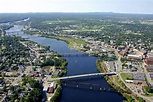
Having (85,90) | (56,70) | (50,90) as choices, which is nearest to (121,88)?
(85,90)

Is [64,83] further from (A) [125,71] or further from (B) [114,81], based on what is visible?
(A) [125,71]

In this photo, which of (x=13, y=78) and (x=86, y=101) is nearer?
(x=86, y=101)

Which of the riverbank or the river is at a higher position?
the riverbank

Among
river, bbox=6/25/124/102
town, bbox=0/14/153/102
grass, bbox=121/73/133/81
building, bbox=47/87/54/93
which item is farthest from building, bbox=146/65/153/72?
building, bbox=47/87/54/93

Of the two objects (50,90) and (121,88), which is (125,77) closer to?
(121,88)

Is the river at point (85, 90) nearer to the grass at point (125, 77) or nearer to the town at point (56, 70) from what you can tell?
the town at point (56, 70)

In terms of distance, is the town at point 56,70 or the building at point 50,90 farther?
the town at point 56,70

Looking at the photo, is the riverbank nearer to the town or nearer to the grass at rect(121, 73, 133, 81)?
the town

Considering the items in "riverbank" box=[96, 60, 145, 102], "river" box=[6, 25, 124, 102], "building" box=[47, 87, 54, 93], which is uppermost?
"building" box=[47, 87, 54, 93]

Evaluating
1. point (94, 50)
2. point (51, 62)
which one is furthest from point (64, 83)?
point (94, 50)

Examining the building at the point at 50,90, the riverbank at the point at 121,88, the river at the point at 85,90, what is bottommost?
the river at the point at 85,90

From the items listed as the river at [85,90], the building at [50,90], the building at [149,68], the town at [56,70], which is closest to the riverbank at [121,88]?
the town at [56,70]
